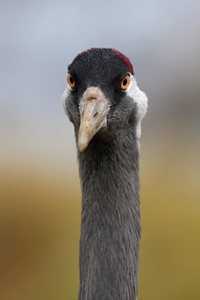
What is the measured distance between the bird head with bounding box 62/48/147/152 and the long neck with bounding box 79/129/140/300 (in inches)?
3.2

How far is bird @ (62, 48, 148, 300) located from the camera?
161 centimetres

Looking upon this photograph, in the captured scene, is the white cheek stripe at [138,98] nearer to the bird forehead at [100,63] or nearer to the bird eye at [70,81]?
the bird forehead at [100,63]

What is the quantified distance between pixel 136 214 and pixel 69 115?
525mm

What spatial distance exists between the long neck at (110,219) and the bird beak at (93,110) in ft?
0.54

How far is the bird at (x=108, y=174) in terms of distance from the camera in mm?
1611

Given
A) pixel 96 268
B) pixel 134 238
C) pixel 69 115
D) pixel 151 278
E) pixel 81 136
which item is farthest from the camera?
pixel 151 278

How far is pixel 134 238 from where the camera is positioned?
1724 mm

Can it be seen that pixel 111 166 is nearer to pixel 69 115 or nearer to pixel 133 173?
pixel 133 173

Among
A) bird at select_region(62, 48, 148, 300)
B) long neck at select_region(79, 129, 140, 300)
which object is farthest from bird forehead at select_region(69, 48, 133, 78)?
long neck at select_region(79, 129, 140, 300)

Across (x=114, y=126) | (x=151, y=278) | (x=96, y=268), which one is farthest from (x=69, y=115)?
(x=151, y=278)

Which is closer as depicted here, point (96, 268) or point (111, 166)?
point (96, 268)

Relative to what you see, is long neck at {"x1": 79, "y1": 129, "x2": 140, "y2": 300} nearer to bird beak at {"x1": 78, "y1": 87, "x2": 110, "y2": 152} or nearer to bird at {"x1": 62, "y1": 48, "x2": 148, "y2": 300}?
bird at {"x1": 62, "y1": 48, "x2": 148, "y2": 300}

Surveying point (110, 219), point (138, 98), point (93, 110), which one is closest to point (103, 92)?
point (93, 110)

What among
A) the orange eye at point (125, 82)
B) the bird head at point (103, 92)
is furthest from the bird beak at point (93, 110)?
the orange eye at point (125, 82)
